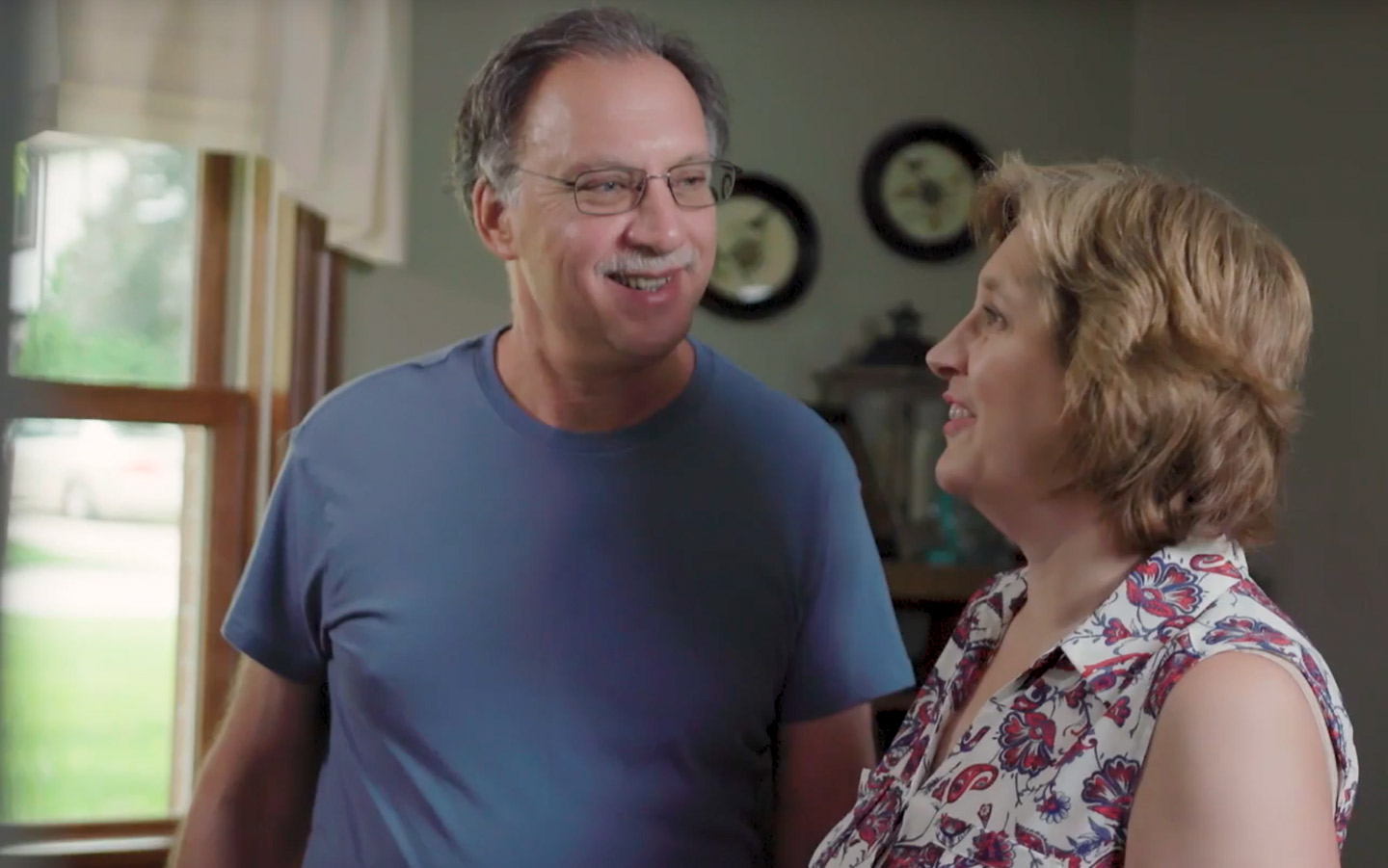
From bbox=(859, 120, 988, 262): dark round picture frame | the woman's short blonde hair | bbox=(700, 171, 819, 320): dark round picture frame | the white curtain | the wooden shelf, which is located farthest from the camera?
bbox=(859, 120, 988, 262): dark round picture frame

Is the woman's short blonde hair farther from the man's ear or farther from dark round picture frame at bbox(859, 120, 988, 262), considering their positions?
dark round picture frame at bbox(859, 120, 988, 262)

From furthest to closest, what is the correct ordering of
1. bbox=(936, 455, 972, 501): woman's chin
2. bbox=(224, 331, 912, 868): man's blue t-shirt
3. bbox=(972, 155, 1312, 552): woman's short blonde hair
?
bbox=(224, 331, 912, 868): man's blue t-shirt < bbox=(936, 455, 972, 501): woman's chin < bbox=(972, 155, 1312, 552): woman's short blonde hair

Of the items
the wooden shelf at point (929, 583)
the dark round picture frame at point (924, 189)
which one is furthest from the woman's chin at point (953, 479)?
the dark round picture frame at point (924, 189)

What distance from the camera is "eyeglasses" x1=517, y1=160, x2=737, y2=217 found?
1152mm

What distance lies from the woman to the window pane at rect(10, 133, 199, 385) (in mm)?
1810

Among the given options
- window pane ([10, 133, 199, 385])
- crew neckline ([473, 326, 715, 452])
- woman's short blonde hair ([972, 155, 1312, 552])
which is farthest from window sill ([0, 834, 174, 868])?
woman's short blonde hair ([972, 155, 1312, 552])

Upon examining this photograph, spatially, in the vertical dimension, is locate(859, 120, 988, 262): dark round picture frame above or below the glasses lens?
above

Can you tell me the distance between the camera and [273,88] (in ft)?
7.67

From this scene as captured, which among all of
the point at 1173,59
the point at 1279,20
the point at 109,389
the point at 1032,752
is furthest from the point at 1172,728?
the point at 1173,59

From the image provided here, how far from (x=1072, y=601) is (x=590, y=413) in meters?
0.48

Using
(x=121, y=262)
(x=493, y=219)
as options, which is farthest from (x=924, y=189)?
(x=493, y=219)

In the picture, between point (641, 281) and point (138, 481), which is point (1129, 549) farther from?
point (138, 481)

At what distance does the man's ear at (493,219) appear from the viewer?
1.25 meters

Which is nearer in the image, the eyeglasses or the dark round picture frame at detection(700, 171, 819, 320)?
the eyeglasses
